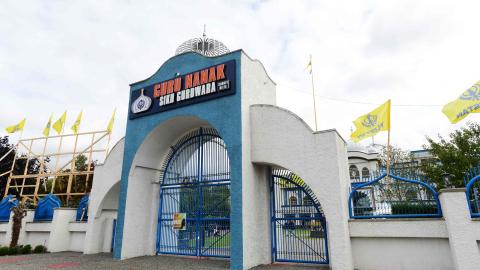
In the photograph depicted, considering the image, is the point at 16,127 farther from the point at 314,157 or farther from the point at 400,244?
the point at 400,244

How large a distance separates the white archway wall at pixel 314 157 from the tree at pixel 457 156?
12.7m

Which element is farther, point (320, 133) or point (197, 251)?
point (197, 251)

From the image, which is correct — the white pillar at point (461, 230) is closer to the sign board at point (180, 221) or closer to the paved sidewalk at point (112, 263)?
the paved sidewalk at point (112, 263)

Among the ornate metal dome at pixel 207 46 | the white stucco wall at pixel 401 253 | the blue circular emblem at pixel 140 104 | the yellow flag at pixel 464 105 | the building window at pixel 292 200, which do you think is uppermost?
the ornate metal dome at pixel 207 46

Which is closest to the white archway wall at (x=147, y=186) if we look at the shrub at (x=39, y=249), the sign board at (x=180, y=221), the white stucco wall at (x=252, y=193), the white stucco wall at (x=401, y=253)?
the sign board at (x=180, y=221)

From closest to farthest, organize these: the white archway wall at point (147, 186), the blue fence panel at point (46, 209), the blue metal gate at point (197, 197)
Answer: the blue metal gate at point (197, 197) < the white archway wall at point (147, 186) < the blue fence panel at point (46, 209)

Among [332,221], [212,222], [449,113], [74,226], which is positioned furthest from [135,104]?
[449,113]

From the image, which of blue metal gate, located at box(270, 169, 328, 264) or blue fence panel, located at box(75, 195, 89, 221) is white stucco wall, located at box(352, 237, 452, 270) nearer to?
blue metal gate, located at box(270, 169, 328, 264)

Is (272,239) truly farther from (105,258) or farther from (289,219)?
(105,258)

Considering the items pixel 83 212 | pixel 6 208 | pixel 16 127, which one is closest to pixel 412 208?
pixel 83 212

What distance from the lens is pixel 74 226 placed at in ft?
49.6

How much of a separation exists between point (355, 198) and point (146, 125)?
8.95 metres

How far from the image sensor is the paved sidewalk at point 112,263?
32.3 feet

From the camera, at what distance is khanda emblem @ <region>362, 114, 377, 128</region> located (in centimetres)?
1001
